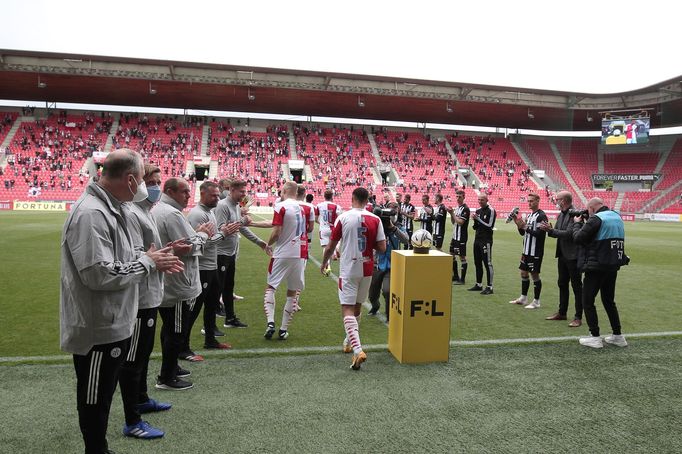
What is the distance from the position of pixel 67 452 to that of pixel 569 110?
52.3 metres

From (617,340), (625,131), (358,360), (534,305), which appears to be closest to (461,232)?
(534,305)

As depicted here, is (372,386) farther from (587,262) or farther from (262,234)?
(262,234)

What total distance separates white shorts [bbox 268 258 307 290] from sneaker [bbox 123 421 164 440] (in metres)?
2.60

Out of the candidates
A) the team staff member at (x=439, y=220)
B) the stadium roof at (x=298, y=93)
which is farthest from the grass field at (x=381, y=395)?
the stadium roof at (x=298, y=93)

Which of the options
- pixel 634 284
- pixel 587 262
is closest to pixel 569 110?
pixel 634 284

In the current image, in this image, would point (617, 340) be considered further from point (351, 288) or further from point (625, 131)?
point (625, 131)

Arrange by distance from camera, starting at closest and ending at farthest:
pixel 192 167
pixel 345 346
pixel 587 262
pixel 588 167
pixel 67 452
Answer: pixel 67 452 → pixel 345 346 → pixel 587 262 → pixel 192 167 → pixel 588 167

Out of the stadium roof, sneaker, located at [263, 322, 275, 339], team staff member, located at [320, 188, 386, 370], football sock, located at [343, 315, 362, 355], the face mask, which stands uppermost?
the stadium roof

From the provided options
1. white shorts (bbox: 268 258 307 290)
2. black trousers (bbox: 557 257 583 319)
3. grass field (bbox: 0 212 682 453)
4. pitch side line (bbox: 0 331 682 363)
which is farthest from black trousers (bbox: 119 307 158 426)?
black trousers (bbox: 557 257 583 319)

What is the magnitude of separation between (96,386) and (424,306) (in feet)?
10.6

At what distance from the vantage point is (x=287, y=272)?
19.1 ft

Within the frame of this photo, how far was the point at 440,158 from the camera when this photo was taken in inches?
2029

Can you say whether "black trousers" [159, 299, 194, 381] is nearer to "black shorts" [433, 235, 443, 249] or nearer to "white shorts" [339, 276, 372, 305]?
"white shorts" [339, 276, 372, 305]

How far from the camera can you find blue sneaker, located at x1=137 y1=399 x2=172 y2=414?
146 inches
